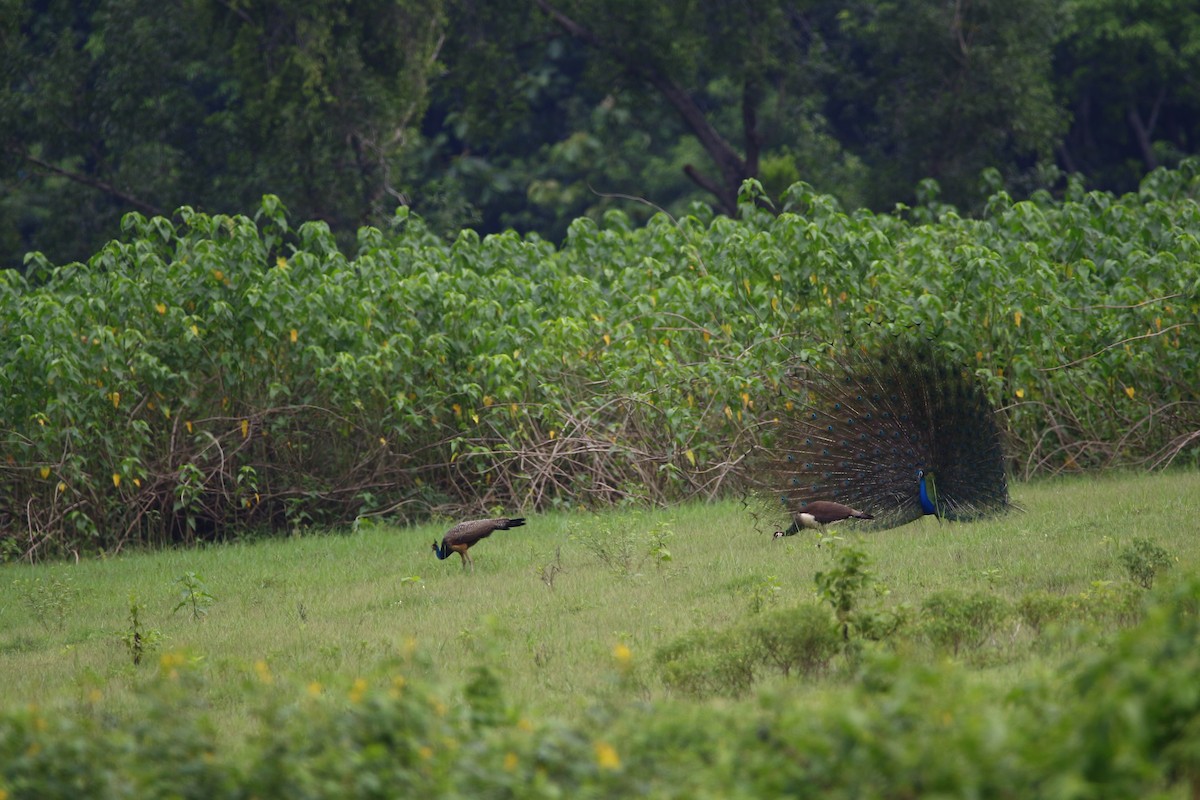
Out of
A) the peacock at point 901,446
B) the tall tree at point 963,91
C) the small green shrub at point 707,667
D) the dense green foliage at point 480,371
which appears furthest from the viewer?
the tall tree at point 963,91

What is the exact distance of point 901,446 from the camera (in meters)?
9.88

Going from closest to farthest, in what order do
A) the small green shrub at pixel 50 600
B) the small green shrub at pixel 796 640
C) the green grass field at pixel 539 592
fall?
1. the small green shrub at pixel 796 640
2. the green grass field at pixel 539 592
3. the small green shrub at pixel 50 600

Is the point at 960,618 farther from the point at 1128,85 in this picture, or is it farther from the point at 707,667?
the point at 1128,85

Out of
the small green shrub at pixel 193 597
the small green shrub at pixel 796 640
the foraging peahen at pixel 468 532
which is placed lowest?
the small green shrub at pixel 193 597

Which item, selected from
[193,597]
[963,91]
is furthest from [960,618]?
[963,91]

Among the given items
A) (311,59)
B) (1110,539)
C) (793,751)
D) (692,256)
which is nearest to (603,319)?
(692,256)

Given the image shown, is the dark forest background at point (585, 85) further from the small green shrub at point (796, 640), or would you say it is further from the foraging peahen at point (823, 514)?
the small green shrub at point (796, 640)

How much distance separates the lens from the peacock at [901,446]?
9.87 m

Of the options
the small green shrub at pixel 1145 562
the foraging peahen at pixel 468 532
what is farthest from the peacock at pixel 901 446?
the small green shrub at pixel 1145 562

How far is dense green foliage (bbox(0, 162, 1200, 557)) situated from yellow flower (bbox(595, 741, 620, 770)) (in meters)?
7.77

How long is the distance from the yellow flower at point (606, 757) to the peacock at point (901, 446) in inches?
240

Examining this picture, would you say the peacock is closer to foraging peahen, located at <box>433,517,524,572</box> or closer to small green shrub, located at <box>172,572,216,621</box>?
foraging peahen, located at <box>433,517,524,572</box>

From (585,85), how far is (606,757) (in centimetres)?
2579

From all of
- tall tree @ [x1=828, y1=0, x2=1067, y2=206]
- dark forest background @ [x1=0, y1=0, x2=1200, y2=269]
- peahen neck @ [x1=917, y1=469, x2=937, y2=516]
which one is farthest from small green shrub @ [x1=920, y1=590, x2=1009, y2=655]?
tall tree @ [x1=828, y1=0, x2=1067, y2=206]
